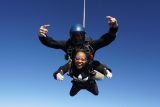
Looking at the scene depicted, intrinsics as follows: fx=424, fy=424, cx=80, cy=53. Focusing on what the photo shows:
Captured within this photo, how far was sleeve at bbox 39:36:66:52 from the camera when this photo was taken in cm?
1058

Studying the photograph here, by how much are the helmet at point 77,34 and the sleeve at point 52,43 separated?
317 mm

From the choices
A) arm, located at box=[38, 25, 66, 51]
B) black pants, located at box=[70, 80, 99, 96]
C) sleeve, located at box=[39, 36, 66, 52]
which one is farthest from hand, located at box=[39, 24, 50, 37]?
black pants, located at box=[70, 80, 99, 96]

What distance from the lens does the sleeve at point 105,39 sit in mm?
10258

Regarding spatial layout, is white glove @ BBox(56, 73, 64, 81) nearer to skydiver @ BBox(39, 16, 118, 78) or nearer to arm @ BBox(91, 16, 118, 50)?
skydiver @ BBox(39, 16, 118, 78)

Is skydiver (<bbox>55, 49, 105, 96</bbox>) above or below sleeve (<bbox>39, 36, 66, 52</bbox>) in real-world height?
below

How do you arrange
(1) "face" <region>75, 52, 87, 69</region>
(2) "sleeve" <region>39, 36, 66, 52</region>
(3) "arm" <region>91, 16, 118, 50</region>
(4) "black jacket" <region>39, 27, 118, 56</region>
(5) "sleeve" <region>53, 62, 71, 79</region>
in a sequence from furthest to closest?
(2) "sleeve" <region>39, 36, 66, 52</region> → (5) "sleeve" <region>53, 62, 71, 79</region> → (4) "black jacket" <region>39, 27, 118, 56</region> → (1) "face" <region>75, 52, 87, 69</region> → (3) "arm" <region>91, 16, 118, 50</region>

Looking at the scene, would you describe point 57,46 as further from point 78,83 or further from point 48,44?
point 78,83

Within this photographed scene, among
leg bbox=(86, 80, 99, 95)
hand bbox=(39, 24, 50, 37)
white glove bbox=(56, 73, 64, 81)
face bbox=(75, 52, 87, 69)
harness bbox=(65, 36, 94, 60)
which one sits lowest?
white glove bbox=(56, 73, 64, 81)

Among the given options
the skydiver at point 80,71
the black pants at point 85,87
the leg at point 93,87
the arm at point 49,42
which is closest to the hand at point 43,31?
the arm at point 49,42

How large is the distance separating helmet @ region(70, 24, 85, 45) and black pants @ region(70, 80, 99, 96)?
111 cm

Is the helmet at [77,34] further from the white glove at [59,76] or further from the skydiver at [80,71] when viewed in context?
the white glove at [59,76]

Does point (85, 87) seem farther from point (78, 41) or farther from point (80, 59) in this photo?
point (78, 41)

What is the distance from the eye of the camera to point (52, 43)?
1063cm

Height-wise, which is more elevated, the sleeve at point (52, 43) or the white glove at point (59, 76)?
the sleeve at point (52, 43)
